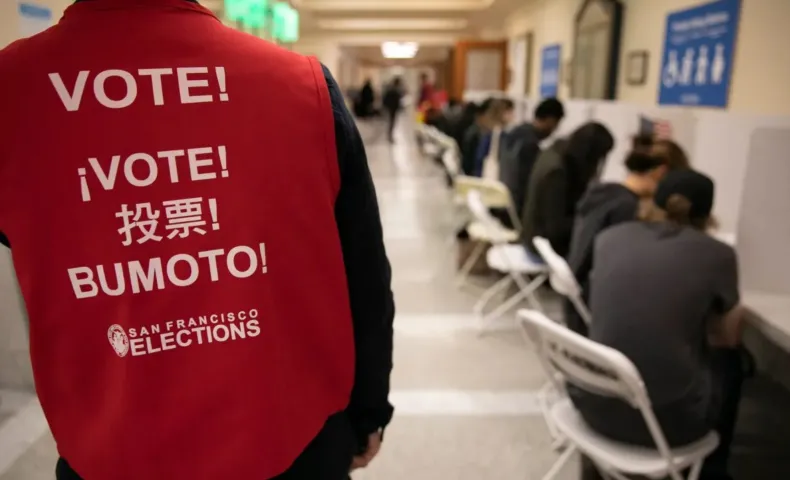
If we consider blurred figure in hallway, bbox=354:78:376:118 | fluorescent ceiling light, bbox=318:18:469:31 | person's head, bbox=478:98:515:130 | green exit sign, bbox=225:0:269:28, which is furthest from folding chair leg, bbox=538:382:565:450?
blurred figure in hallway, bbox=354:78:376:118

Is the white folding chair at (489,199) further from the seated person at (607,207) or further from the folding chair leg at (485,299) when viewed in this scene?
the seated person at (607,207)

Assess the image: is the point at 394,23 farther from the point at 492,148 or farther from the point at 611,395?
the point at 611,395

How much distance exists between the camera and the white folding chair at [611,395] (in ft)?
4.92

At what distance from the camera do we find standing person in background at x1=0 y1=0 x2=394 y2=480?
779 millimetres

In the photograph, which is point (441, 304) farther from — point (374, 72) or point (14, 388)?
point (374, 72)

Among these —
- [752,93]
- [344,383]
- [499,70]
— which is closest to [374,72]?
[499,70]

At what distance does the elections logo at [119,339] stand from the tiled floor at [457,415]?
1.55 metres

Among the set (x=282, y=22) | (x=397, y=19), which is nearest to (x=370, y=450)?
(x=282, y=22)

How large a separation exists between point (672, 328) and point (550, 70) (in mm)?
6546

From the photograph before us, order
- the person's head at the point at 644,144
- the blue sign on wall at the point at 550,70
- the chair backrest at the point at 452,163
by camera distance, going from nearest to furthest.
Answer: the person's head at the point at 644,144 → the chair backrest at the point at 452,163 → the blue sign on wall at the point at 550,70

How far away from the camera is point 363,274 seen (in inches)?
37.5

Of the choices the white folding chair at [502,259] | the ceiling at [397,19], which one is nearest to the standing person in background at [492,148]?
the white folding chair at [502,259]

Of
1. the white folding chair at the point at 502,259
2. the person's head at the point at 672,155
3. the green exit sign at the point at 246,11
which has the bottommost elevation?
the white folding chair at the point at 502,259

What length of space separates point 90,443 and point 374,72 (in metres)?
33.0
